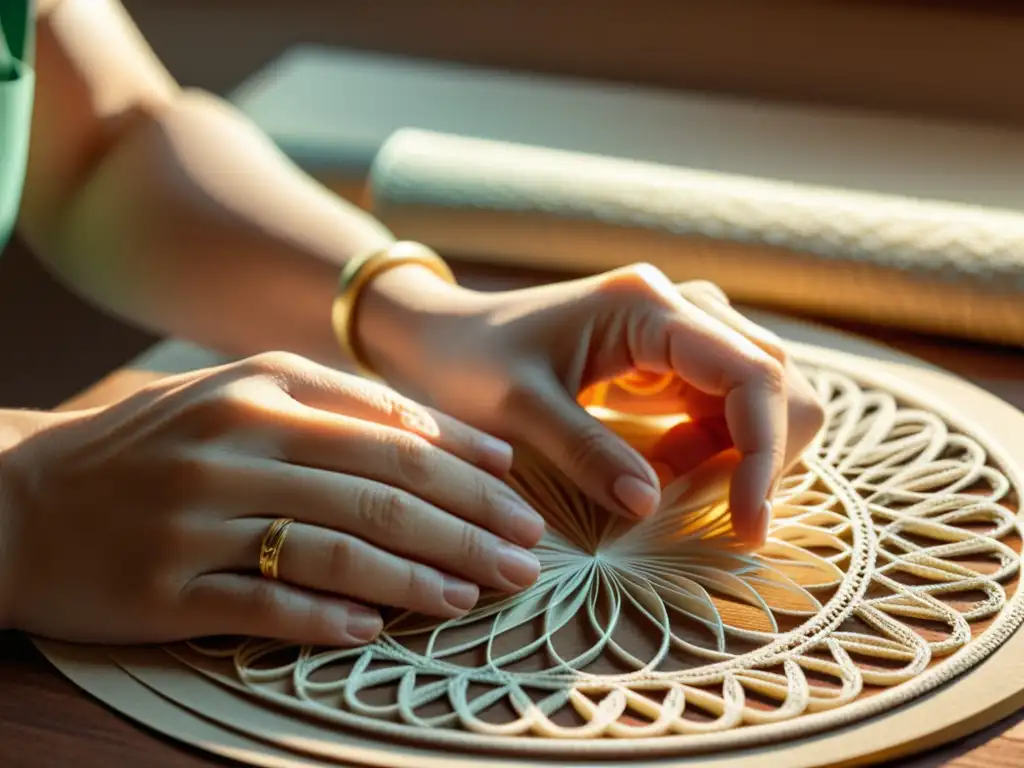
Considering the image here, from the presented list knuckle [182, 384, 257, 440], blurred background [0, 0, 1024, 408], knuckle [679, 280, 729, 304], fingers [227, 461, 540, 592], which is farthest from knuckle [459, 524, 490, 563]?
blurred background [0, 0, 1024, 408]

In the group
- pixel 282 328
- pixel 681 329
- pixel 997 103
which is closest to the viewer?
pixel 681 329

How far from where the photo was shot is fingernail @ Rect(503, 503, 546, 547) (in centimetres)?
63

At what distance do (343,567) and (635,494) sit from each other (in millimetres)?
158

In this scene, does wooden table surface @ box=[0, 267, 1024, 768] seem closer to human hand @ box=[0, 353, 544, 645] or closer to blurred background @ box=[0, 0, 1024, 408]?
human hand @ box=[0, 353, 544, 645]

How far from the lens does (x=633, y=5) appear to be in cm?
138

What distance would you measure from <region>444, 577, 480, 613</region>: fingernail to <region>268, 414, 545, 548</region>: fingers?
3 cm

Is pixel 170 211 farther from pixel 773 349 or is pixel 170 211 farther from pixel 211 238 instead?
pixel 773 349

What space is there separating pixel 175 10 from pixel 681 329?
115cm

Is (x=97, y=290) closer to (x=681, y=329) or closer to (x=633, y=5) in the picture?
(x=681, y=329)

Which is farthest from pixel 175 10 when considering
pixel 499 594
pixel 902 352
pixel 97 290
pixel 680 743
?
pixel 680 743

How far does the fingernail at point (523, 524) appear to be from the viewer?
626 millimetres

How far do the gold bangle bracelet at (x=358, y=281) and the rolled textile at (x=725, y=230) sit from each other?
0.15 m

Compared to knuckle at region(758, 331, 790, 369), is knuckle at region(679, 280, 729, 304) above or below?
above

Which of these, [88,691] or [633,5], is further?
[633,5]
